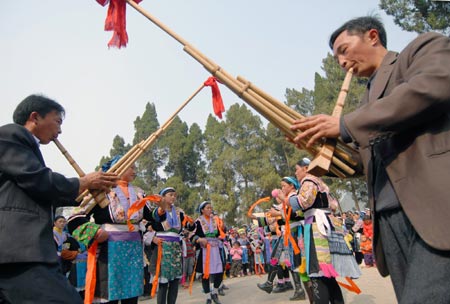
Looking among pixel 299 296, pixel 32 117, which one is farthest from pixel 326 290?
pixel 32 117

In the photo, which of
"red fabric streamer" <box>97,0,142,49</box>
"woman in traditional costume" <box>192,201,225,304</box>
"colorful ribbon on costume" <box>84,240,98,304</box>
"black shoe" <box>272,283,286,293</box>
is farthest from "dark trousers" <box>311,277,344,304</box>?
"black shoe" <box>272,283,286,293</box>

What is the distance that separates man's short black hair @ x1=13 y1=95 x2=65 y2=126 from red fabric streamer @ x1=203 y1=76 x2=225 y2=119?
1.62 m

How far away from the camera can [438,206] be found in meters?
1.40

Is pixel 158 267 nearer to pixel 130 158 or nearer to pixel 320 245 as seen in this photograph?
pixel 130 158

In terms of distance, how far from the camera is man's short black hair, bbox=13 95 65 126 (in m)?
2.79

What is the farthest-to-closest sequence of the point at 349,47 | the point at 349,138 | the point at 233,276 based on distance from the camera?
the point at 233,276, the point at 349,47, the point at 349,138

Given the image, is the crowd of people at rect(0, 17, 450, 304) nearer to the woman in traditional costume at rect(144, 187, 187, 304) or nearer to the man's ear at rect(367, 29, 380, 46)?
the man's ear at rect(367, 29, 380, 46)

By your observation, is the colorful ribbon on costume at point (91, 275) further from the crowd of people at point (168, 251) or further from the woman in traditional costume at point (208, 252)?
the woman in traditional costume at point (208, 252)

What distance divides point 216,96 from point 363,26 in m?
2.12

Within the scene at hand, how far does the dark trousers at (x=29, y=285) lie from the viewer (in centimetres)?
223

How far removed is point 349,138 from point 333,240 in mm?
3328

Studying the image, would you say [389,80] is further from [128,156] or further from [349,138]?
[128,156]

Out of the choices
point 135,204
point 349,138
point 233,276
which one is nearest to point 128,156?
point 135,204

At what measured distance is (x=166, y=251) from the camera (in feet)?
19.6
